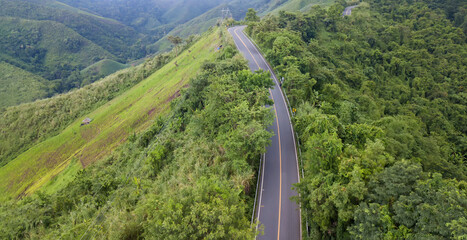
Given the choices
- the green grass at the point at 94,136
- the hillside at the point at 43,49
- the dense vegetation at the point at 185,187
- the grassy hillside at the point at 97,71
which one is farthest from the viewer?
the hillside at the point at 43,49

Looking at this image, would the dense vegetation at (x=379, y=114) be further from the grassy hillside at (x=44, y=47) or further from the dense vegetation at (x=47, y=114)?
the grassy hillside at (x=44, y=47)

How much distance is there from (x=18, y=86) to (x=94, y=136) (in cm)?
11144

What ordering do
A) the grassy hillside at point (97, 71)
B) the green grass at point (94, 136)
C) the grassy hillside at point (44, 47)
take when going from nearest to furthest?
the green grass at point (94, 136) < the grassy hillside at point (97, 71) < the grassy hillside at point (44, 47)

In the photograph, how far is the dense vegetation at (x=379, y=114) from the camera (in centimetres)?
1360

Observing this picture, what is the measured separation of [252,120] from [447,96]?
64.5 m

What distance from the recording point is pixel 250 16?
77.8 metres

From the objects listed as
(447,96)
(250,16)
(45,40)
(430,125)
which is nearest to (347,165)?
(430,125)

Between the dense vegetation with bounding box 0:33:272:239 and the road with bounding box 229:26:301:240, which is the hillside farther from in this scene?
the road with bounding box 229:26:301:240

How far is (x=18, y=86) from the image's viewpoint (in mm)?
126062

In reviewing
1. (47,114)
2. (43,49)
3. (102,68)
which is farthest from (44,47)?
(47,114)

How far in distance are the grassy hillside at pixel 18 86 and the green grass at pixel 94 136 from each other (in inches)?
3153

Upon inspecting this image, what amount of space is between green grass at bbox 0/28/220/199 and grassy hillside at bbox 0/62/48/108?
80.1 m

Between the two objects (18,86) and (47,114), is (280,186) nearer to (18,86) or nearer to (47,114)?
(47,114)

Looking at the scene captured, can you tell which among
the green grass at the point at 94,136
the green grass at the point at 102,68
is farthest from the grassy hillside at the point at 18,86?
the green grass at the point at 94,136
